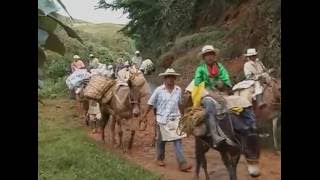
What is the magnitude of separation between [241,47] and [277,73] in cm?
19

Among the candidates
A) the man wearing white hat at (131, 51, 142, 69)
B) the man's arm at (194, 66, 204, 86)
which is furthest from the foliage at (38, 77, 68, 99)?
the man's arm at (194, 66, 204, 86)

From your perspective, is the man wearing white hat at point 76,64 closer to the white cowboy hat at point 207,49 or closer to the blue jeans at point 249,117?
the white cowboy hat at point 207,49

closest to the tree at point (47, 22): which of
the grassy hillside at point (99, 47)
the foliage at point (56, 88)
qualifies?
the foliage at point (56, 88)

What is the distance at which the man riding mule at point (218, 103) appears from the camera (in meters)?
1.80

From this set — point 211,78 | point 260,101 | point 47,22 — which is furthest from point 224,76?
point 47,22

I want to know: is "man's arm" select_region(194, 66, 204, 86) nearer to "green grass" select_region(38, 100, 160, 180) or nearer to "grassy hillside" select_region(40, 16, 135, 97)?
"grassy hillside" select_region(40, 16, 135, 97)

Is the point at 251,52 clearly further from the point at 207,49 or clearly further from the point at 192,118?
the point at 192,118

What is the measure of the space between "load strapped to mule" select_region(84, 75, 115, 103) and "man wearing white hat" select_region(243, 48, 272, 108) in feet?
1.79

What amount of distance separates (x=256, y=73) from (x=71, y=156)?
759 millimetres

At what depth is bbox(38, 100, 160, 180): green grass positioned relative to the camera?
1724 mm

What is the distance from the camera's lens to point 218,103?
180cm

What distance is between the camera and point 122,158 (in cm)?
194
